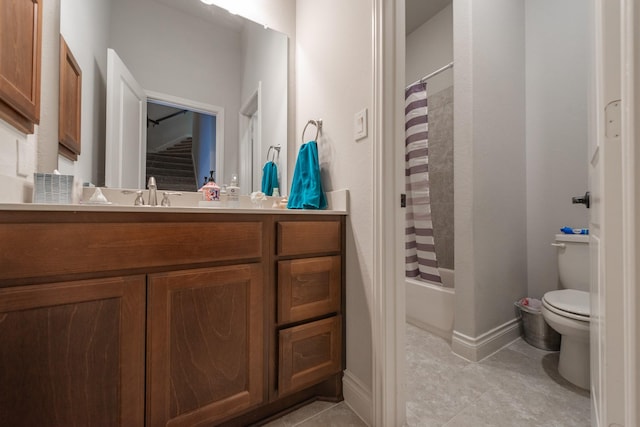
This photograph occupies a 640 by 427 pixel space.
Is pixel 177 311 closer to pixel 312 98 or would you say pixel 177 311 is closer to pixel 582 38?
pixel 312 98

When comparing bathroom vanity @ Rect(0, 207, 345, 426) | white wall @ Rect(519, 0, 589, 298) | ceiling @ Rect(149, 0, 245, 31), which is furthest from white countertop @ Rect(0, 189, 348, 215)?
white wall @ Rect(519, 0, 589, 298)

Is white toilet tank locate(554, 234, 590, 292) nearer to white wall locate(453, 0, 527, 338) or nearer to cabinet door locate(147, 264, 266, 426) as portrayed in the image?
white wall locate(453, 0, 527, 338)

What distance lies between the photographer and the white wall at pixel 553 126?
1.90 metres

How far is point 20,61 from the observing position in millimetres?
907

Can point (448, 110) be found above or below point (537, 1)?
below

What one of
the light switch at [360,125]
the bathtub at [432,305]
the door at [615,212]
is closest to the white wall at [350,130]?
the light switch at [360,125]

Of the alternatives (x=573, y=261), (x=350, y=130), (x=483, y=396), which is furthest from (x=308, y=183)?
(x=573, y=261)

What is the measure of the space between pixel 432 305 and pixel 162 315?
1787mm

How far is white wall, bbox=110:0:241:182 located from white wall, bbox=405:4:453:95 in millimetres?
1764

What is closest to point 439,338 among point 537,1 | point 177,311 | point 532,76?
point 177,311

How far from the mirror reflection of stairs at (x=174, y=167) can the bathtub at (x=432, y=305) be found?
175 centimetres

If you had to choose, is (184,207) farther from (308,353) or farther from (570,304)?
(570,304)

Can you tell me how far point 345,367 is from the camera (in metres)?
1.26

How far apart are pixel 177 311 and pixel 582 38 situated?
2.97m
